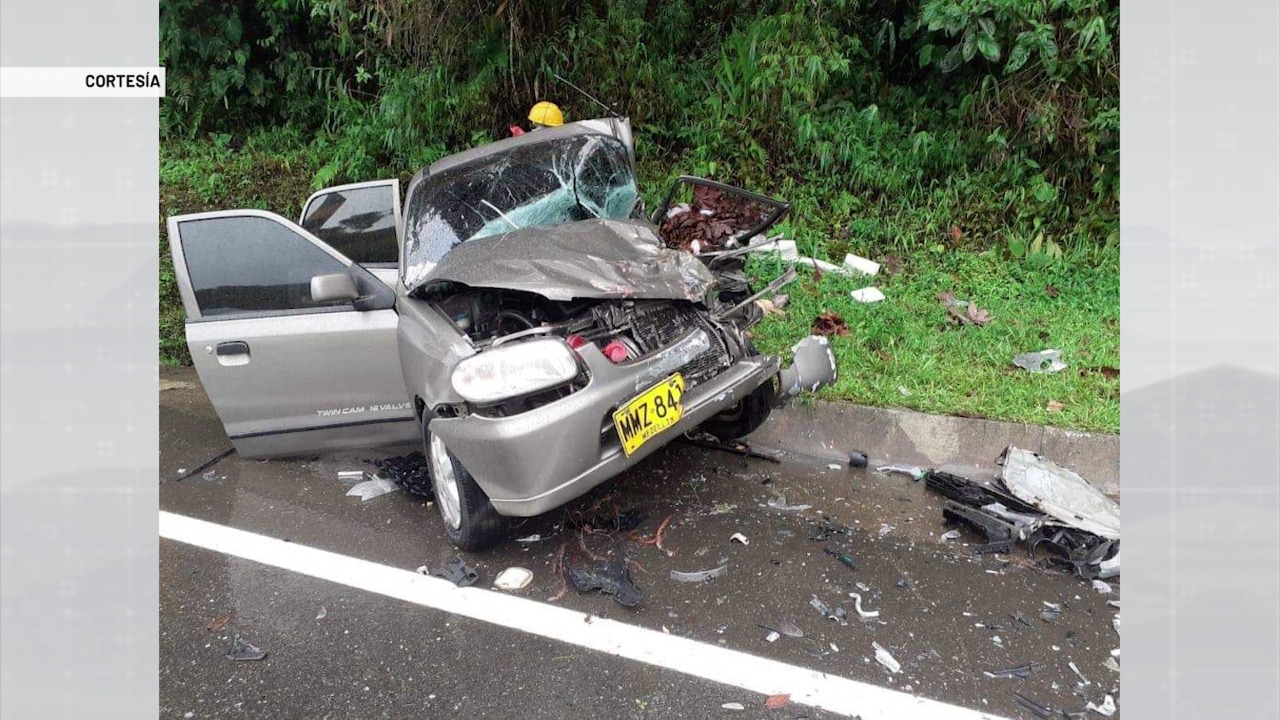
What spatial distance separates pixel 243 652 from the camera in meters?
2.84

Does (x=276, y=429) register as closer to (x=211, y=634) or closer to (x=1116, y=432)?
(x=211, y=634)

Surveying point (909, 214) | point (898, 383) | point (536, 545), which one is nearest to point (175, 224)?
point (536, 545)

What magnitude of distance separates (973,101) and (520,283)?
5.11 meters

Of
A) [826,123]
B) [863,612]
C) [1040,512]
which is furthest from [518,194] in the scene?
[826,123]

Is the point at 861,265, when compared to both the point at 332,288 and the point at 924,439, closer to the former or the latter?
the point at 924,439

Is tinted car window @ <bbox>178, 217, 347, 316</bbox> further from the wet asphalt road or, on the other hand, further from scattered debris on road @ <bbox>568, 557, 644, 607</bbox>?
scattered debris on road @ <bbox>568, 557, 644, 607</bbox>

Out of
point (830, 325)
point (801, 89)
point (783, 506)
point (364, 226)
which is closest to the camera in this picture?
point (783, 506)

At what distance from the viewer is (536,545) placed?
136 inches

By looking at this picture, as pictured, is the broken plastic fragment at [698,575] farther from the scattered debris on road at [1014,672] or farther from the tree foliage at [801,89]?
the tree foliage at [801,89]

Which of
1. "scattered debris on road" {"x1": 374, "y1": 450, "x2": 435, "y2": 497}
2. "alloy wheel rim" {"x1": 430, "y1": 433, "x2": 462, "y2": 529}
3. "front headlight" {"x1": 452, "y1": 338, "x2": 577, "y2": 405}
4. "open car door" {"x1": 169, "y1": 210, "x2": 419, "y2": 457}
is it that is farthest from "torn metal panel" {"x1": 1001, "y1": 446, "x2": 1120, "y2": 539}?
"open car door" {"x1": 169, "y1": 210, "x2": 419, "y2": 457}

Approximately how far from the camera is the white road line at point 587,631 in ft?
8.12

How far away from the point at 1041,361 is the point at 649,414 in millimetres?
2832

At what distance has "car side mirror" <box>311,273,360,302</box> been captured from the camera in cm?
361

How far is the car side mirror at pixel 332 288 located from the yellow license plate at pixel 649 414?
58.8 inches
